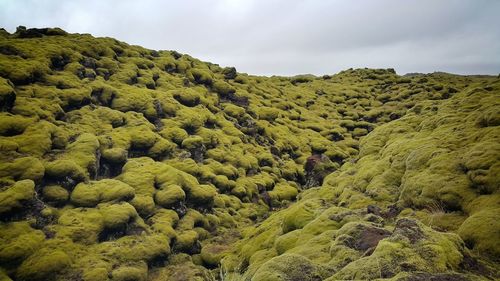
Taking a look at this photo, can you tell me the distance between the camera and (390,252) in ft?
31.4

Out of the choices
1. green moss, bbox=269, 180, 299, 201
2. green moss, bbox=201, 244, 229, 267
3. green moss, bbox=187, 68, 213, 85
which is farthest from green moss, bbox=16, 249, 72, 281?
green moss, bbox=187, 68, 213, 85

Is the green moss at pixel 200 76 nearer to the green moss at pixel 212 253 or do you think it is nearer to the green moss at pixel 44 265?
the green moss at pixel 212 253

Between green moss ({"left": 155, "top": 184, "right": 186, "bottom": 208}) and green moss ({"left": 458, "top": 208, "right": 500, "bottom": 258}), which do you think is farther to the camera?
green moss ({"left": 155, "top": 184, "right": 186, "bottom": 208})

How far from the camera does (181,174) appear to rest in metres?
29.4

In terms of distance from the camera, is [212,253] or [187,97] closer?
[212,253]

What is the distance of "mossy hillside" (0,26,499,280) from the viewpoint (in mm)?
15188

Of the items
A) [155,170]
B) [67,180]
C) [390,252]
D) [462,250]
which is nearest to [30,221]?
[67,180]

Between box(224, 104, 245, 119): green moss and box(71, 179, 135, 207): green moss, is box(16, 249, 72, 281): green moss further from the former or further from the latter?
box(224, 104, 245, 119): green moss

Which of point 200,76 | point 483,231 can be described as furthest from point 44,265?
point 200,76

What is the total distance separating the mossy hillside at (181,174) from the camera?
15188 millimetres

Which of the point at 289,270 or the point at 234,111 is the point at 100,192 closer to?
the point at 289,270

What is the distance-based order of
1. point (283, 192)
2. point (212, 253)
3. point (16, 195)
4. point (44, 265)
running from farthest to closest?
point (283, 192) < point (212, 253) < point (16, 195) < point (44, 265)

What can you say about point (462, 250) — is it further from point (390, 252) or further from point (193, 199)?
point (193, 199)

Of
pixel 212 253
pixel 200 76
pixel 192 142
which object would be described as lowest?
pixel 212 253
